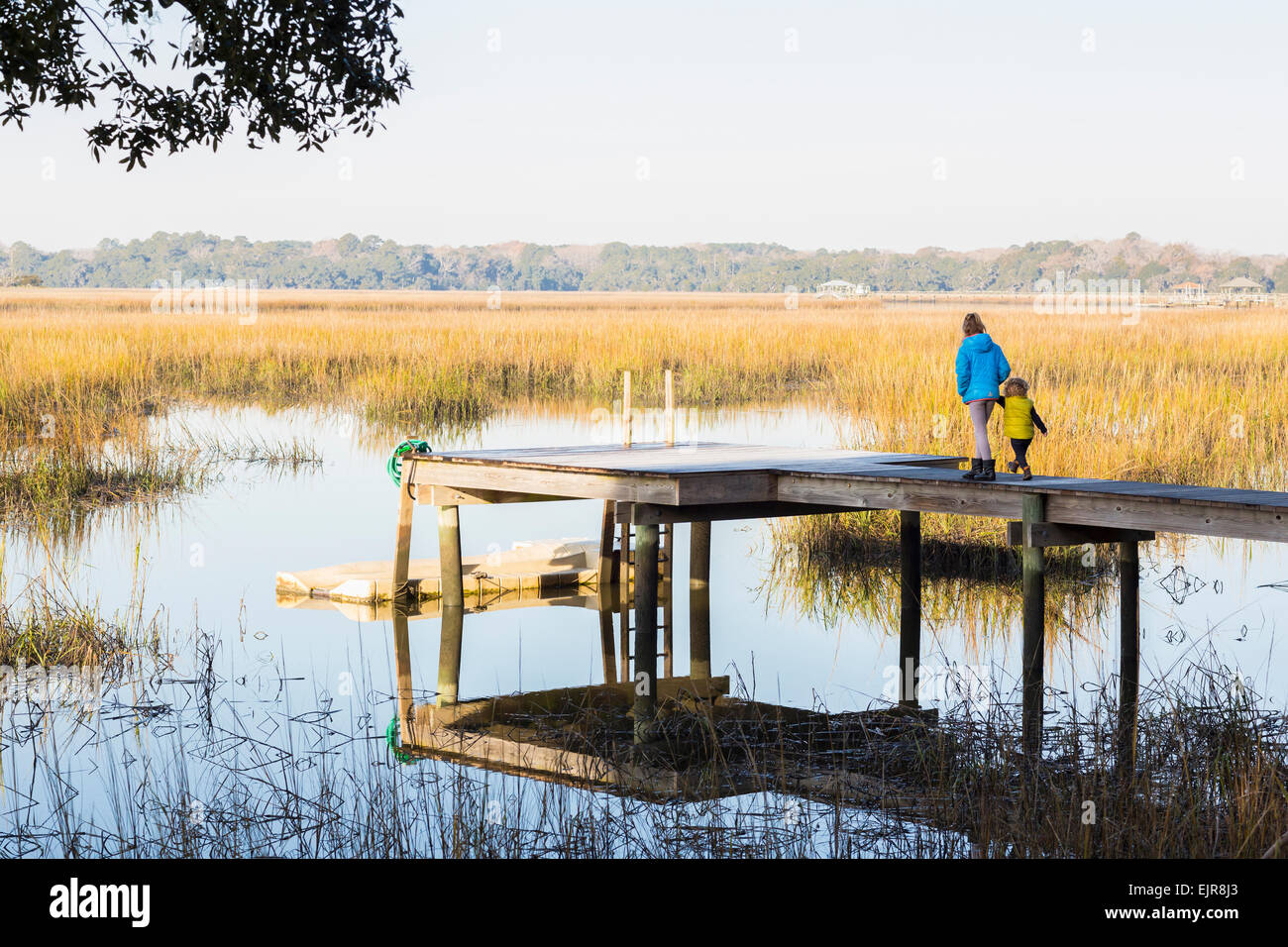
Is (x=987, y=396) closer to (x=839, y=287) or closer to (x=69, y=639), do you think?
(x=69, y=639)

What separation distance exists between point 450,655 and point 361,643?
61cm

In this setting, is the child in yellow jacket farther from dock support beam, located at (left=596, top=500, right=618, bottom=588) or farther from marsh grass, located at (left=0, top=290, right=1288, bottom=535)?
dock support beam, located at (left=596, top=500, right=618, bottom=588)

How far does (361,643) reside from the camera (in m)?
9.82

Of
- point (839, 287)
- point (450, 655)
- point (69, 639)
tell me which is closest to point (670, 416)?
point (450, 655)

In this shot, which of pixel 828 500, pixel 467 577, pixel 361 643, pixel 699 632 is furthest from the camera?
pixel 467 577

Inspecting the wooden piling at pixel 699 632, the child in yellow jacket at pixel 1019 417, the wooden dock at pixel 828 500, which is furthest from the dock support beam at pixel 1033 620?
the wooden piling at pixel 699 632

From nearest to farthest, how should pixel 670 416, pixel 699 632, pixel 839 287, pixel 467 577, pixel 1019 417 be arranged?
pixel 1019 417 < pixel 699 632 < pixel 467 577 < pixel 670 416 < pixel 839 287

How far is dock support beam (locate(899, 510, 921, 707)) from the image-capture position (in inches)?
384

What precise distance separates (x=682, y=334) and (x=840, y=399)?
10956mm
